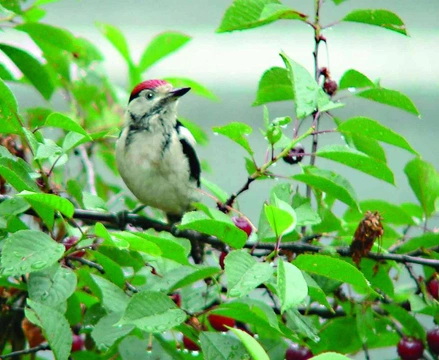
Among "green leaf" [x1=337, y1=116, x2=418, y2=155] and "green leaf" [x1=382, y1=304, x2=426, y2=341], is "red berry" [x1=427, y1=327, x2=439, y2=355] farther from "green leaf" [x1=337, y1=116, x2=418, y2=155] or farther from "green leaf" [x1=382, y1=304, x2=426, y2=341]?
"green leaf" [x1=337, y1=116, x2=418, y2=155]

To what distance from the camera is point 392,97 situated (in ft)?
5.25

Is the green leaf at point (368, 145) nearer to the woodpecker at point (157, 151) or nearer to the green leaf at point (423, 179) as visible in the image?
the green leaf at point (423, 179)

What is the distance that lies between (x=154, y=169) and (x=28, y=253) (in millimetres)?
1238

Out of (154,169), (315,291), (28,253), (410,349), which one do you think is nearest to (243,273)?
(315,291)

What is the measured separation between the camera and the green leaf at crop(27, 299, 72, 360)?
1262mm

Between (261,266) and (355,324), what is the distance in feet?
2.04

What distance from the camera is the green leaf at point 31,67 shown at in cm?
184

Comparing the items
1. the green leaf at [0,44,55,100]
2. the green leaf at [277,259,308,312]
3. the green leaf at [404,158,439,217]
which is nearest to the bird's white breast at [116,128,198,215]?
the green leaf at [0,44,55,100]

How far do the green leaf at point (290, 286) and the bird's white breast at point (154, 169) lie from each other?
1.30 meters

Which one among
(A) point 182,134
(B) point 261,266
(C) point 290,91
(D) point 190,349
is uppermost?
(C) point 290,91

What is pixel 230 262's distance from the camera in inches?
46.6

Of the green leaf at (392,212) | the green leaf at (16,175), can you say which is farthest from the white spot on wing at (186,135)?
the green leaf at (16,175)

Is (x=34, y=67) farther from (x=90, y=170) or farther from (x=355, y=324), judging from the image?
(x=355, y=324)

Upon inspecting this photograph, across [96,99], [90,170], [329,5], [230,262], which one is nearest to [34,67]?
[90,170]
